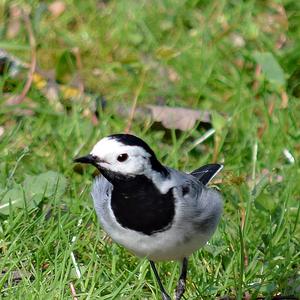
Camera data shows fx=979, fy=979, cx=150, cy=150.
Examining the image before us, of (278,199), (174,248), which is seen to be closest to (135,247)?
(174,248)

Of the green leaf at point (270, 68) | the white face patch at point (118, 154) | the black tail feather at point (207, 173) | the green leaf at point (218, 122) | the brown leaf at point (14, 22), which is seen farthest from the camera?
the brown leaf at point (14, 22)

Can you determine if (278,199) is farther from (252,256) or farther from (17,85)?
(17,85)

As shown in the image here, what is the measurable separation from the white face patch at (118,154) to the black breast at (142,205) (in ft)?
0.19

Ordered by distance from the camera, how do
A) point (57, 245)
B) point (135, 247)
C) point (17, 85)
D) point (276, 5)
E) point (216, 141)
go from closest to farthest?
point (135, 247) → point (57, 245) → point (216, 141) → point (17, 85) → point (276, 5)

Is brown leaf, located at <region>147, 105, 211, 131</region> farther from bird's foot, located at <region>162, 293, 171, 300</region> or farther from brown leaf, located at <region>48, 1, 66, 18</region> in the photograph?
bird's foot, located at <region>162, 293, 171, 300</region>

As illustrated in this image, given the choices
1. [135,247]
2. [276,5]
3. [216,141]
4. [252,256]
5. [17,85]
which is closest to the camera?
[135,247]

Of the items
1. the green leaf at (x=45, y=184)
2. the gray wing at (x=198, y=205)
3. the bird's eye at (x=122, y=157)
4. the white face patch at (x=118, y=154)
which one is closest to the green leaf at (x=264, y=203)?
the gray wing at (x=198, y=205)

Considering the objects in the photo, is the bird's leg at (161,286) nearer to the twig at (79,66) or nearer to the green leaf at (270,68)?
the twig at (79,66)

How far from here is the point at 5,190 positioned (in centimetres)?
488

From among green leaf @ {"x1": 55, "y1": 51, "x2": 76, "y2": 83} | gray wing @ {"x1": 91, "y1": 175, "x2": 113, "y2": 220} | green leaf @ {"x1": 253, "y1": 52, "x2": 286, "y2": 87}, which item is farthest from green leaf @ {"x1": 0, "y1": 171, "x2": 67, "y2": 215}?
green leaf @ {"x1": 253, "y1": 52, "x2": 286, "y2": 87}

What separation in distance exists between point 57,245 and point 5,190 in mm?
588

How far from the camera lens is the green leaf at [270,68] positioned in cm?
634

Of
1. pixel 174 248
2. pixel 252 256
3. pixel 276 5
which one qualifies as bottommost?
pixel 276 5

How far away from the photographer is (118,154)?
13.1ft
